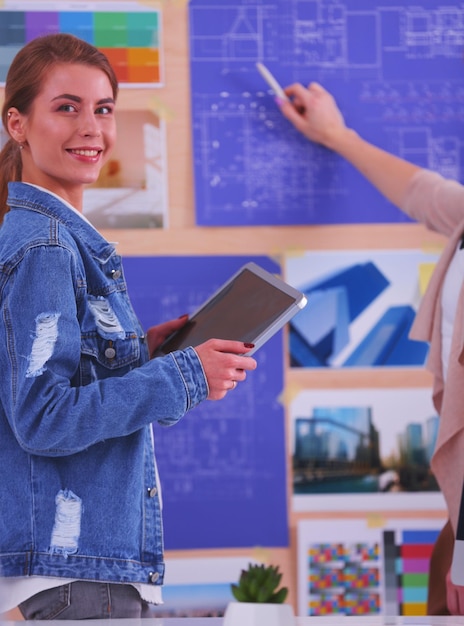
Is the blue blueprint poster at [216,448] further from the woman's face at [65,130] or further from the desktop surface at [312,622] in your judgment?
the desktop surface at [312,622]

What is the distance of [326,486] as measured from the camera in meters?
1.86

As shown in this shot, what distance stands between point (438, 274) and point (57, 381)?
0.84 meters

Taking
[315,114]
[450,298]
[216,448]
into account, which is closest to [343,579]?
[216,448]

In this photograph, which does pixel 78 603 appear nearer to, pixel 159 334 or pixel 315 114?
pixel 159 334

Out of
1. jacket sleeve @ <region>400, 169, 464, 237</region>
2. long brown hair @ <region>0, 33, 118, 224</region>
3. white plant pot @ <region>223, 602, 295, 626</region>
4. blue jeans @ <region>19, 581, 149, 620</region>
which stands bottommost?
blue jeans @ <region>19, 581, 149, 620</region>

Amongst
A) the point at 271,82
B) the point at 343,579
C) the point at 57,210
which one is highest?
the point at 271,82

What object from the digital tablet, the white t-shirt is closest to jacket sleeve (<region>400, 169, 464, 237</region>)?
the white t-shirt

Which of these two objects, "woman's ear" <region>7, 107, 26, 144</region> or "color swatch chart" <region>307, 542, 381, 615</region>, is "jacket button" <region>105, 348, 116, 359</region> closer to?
"woman's ear" <region>7, 107, 26, 144</region>

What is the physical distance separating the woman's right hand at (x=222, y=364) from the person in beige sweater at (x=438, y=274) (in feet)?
1.70

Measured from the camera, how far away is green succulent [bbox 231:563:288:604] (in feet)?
5.40

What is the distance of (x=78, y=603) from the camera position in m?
1.03

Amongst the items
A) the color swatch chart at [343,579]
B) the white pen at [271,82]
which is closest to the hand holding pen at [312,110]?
the white pen at [271,82]

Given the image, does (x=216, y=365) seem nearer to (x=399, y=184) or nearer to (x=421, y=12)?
(x=399, y=184)

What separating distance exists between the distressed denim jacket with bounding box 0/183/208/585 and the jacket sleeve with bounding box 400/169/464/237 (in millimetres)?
792
